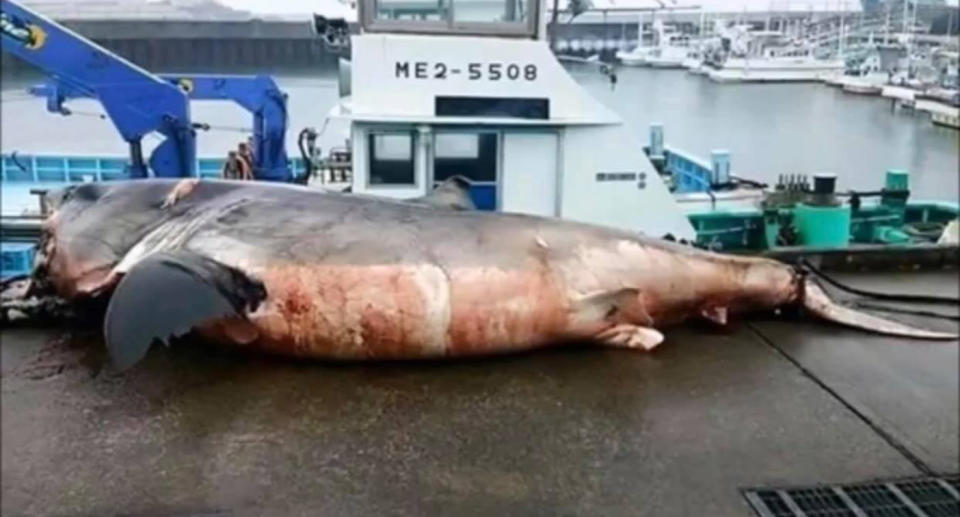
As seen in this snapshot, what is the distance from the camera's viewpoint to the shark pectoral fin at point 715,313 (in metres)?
4.66

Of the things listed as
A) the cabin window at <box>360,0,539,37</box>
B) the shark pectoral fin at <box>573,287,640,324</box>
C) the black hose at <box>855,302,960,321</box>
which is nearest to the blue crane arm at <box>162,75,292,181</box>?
the cabin window at <box>360,0,539,37</box>

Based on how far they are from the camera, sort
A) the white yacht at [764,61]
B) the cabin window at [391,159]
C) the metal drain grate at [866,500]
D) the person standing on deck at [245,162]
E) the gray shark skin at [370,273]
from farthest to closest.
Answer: the white yacht at [764,61], the person standing on deck at [245,162], the cabin window at [391,159], the gray shark skin at [370,273], the metal drain grate at [866,500]

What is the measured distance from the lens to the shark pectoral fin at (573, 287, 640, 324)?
4267 mm

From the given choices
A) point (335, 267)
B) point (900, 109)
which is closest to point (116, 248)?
point (335, 267)

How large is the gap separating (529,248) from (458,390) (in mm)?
836

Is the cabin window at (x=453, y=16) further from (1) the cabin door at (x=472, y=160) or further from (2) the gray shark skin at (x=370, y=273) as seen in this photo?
(2) the gray shark skin at (x=370, y=273)

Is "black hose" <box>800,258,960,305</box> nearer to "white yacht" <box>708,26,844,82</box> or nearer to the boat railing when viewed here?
"white yacht" <box>708,26,844,82</box>

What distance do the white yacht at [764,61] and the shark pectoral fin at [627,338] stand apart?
Answer: 961 cm

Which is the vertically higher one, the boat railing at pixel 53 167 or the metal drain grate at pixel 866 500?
the boat railing at pixel 53 167

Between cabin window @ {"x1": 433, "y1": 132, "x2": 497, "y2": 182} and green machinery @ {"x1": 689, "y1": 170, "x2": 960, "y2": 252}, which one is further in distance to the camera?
green machinery @ {"x1": 689, "y1": 170, "x2": 960, "y2": 252}

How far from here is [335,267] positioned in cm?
402

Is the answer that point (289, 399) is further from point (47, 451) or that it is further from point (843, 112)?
point (843, 112)

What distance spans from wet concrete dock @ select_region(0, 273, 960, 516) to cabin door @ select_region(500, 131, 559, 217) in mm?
2334

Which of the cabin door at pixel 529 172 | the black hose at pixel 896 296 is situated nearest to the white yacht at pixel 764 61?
the cabin door at pixel 529 172
